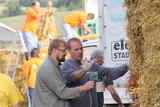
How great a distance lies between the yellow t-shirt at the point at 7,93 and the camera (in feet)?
21.2

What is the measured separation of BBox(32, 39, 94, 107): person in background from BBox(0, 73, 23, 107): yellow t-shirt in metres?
0.33

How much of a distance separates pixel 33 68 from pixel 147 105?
9.49 metres

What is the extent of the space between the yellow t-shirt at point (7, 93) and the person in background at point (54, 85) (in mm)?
335

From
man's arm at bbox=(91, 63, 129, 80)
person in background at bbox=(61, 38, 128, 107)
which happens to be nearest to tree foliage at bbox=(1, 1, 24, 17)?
man's arm at bbox=(91, 63, 129, 80)

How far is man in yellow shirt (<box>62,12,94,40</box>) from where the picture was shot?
2020cm

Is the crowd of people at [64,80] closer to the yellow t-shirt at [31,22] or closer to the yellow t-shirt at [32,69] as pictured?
the yellow t-shirt at [32,69]

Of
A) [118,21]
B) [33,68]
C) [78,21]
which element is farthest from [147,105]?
[78,21]

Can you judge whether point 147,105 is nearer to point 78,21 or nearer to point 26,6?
point 78,21

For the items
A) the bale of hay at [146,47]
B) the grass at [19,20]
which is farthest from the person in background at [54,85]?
the grass at [19,20]

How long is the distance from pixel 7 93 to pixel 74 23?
558 inches

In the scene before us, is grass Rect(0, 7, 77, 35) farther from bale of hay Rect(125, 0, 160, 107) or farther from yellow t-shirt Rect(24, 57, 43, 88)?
bale of hay Rect(125, 0, 160, 107)

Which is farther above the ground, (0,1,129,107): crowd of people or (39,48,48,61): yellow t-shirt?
(0,1,129,107): crowd of people

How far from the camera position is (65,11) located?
26.2 metres

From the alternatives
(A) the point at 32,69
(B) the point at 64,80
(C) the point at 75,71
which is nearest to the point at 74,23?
(A) the point at 32,69
